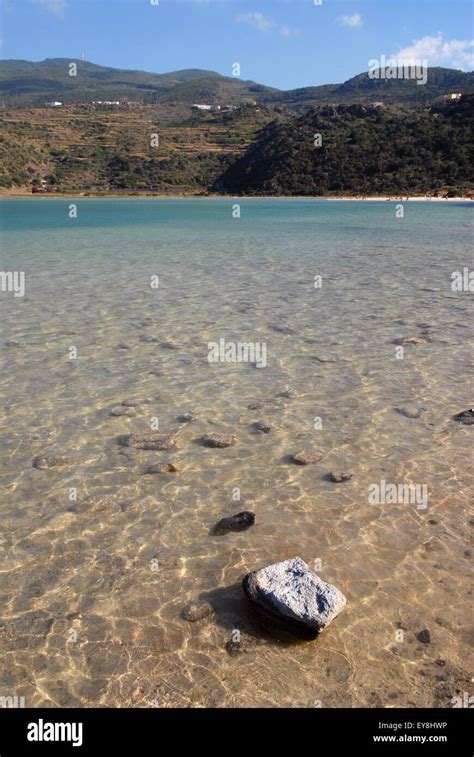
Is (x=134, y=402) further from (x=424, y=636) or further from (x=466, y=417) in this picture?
(x=424, y=636)

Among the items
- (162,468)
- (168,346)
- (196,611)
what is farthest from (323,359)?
(196,611)

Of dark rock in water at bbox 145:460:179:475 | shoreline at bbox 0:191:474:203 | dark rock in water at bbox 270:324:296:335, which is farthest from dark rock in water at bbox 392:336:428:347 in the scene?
shoreline at bbox 0:191:474:203

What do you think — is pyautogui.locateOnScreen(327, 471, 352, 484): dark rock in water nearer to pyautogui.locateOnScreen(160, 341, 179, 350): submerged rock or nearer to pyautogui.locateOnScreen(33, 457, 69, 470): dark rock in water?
pyautogui.locateOnScreen(33, 457, 69, 470): dark rock in water

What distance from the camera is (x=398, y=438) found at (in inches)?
266

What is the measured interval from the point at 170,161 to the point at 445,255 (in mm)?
85322

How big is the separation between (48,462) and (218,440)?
1880 mm

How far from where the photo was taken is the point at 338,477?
592 cm

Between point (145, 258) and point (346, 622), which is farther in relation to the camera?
point (145, 258)

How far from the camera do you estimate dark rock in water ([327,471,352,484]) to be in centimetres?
588

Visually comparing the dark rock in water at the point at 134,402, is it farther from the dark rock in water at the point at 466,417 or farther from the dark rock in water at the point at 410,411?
the dark rock in water at the point at 466,417

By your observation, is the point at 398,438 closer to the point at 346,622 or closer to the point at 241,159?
the point at 346,622

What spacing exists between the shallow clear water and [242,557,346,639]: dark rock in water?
0.13 m
